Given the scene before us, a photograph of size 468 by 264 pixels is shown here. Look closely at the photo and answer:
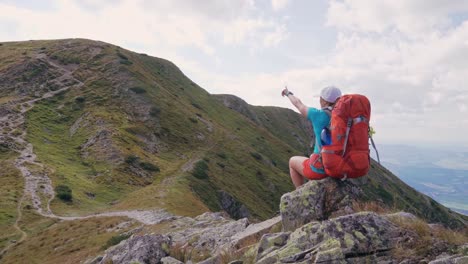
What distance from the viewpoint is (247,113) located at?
17300 centimetres

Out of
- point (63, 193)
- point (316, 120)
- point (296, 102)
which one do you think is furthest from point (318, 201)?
point (63, 193)

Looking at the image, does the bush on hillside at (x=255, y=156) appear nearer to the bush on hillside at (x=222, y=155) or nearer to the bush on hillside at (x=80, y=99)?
the bush on hillside at (x=222, y=155)

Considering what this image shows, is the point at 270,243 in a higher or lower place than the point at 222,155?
lower

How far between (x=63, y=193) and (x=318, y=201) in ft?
146

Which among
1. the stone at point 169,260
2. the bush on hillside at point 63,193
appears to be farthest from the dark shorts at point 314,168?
the bush on hillside at point 63,193

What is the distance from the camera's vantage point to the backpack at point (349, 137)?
1055cm

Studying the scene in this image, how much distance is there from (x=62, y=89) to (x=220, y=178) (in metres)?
51.4

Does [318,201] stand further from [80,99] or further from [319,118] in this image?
[80,99]

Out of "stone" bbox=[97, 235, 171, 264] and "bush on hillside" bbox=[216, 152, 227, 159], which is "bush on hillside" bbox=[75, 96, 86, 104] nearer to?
"bush on hillside" bbox=[216, 152, 227, 159]

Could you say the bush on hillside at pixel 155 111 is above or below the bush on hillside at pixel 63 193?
above

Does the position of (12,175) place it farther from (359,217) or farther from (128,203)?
(359,217)

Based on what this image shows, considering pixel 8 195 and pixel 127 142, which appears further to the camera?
pixel 127 142

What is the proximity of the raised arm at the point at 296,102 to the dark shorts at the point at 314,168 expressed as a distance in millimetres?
1402

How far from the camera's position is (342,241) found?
9.26 meters
